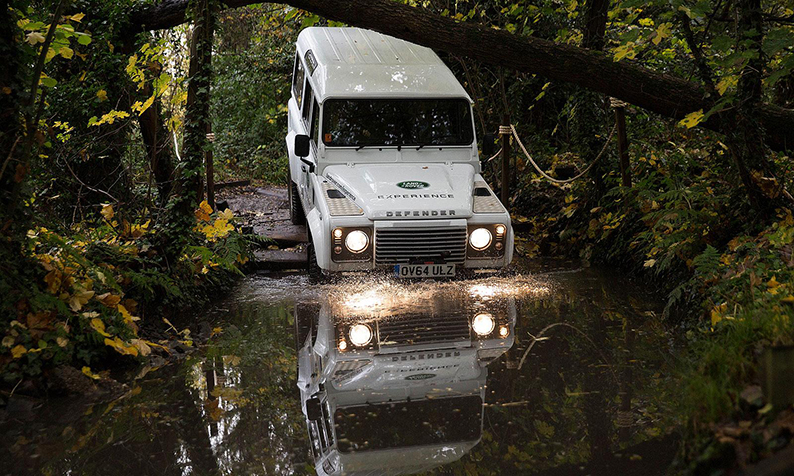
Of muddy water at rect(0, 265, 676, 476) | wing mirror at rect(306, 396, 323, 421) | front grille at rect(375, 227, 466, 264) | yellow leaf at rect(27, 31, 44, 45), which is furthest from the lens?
front grille at rect(375, 227, 466, 264)

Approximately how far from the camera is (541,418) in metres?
4.59

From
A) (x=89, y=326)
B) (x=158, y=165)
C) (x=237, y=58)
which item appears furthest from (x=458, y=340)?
(x=237, y=58)

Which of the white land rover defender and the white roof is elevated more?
the white roof

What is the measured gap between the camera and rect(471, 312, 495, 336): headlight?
652cm

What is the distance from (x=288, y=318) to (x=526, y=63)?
3.66 metres

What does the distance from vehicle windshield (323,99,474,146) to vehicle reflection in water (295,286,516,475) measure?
1843 millimetres

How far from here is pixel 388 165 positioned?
852 cm

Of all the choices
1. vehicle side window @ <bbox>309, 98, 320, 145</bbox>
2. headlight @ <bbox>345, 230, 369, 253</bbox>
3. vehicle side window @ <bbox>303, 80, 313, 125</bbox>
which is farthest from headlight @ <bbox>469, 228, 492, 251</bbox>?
vehicle side window @ <bbox>303, 80, 313, 125</bbox>

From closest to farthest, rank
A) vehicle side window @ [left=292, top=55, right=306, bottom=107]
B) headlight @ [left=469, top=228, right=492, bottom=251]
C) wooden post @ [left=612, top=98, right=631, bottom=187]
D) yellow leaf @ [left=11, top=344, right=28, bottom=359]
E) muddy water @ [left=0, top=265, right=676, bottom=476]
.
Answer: muddy water @ [left=0, top=265, right=676, bottom=476], yellow leaf @ [left=11, top=344, right=28, bottom=359], headlight @ [left=469, top=228, right=492, bottom=251], wooden post @ [left=612, top=98, right=631, bottom=187], vehicle side window @ [left=292, top=55, right=306, bottom=107]

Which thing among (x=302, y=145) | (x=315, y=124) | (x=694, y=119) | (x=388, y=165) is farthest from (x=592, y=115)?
(x=302, y=145)

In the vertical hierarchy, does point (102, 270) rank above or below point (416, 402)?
above

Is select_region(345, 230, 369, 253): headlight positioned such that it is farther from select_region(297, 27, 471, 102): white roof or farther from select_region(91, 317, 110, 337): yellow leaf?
select_region(91, 317, 110, 337): yellow leaf

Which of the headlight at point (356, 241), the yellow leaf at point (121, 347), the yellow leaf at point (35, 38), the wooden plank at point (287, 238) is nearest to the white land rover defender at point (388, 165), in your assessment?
the headlight at point (356, 241)

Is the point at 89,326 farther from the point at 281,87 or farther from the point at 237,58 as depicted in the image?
the point at 237,58
